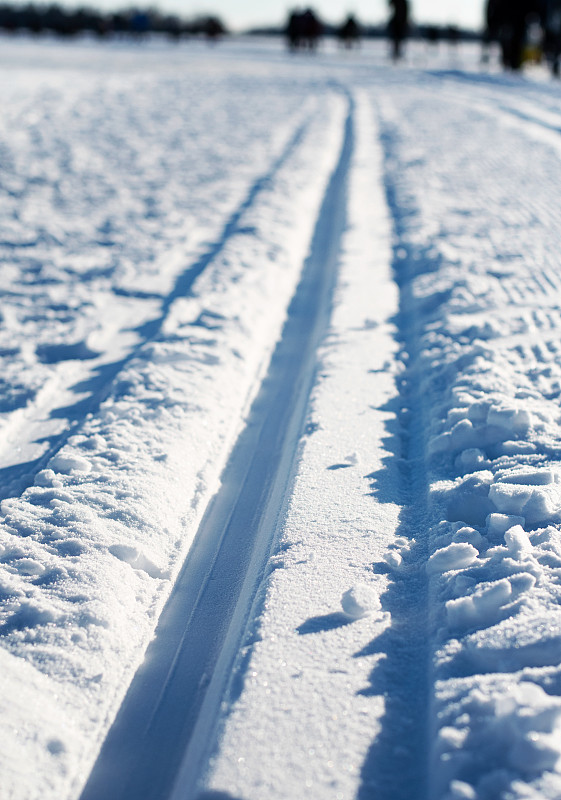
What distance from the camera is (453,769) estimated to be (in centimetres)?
159

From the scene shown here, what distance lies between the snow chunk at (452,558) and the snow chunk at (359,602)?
0.72 ft

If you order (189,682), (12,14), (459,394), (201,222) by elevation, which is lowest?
(189,682)

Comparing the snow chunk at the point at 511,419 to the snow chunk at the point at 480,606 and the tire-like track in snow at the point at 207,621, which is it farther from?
the snow chunk at the point at 480,606

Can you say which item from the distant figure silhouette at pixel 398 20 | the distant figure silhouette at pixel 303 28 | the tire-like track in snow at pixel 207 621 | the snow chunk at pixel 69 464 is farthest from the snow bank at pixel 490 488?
the distant figure silhouette at pixel 303 28

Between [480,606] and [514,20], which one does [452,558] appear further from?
[514,20]

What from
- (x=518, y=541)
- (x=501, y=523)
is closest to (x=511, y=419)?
(x=501, y=523)

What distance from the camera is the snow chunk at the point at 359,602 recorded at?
6.83ft

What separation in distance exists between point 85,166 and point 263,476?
24.2ft

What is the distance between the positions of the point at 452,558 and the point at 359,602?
344 millimetres

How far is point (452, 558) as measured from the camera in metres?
2.22

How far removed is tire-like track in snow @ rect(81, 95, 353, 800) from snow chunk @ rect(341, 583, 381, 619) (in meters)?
0.31

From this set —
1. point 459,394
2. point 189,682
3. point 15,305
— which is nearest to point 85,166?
point 15,305

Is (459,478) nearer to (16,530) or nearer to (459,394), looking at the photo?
(459,394)

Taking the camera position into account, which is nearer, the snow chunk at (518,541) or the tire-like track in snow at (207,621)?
the tire-like track in snow at (207,621)
